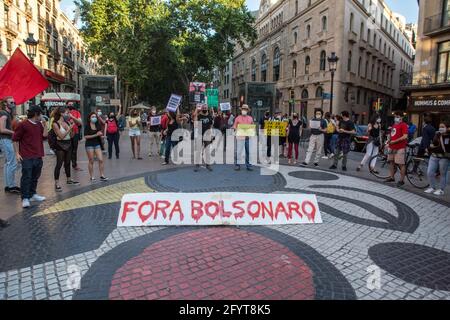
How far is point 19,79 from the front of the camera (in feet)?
21.8

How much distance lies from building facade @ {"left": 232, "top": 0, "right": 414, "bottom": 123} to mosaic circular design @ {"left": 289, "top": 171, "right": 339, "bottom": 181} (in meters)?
17.9

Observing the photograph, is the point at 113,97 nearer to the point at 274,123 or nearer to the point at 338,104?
the point at 274,123

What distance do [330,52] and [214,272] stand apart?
32.8 m

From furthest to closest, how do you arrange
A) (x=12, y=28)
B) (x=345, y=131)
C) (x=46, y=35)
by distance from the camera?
1. (x=46, y=35)
2. (x=12, y=28)
3. (x=345, y=131)

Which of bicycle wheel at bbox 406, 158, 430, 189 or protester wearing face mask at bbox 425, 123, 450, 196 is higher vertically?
protester wearing face mask at bbox 425, 123, 450, 196

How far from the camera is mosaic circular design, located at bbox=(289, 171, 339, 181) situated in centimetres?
905

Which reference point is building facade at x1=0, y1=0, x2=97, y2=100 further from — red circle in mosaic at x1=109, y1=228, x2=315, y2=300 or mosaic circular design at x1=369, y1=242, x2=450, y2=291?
mosaic circular design at x1=369, y1=242, x2=450, y2=291

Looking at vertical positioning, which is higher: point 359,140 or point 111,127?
point 111,127

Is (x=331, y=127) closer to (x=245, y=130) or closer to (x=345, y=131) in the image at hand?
(x=345, y=131)

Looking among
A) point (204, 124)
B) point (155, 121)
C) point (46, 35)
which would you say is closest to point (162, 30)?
point (46, 35)

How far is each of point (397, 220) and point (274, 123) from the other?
287 inches

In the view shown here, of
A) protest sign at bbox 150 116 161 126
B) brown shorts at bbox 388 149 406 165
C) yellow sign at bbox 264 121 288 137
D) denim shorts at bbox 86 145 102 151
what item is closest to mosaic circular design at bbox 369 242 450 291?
brown shorts at bbox 388 149 406 165

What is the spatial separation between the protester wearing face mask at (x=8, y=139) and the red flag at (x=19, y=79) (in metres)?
0.30
